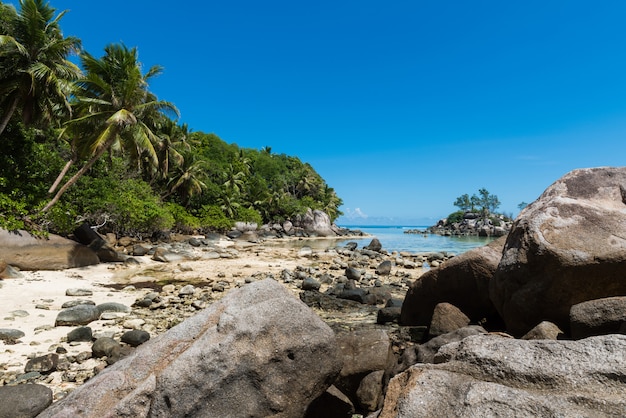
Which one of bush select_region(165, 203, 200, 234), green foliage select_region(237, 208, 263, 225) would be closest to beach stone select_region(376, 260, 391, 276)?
bush select_region(165, 203, 200, 234)

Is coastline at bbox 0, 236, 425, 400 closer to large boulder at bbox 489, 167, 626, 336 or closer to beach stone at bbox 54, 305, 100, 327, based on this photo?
beach stone at bbox 54, 305, 100, 327

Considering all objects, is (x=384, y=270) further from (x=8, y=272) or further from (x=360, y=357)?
(x=8, y=272)

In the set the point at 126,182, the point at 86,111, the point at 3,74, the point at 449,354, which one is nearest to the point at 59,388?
the point at 449,354

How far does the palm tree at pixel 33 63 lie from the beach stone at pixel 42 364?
1417cm

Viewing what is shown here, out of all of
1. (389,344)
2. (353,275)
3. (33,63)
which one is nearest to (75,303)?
(389,344)

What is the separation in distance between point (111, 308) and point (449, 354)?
28.9 ft

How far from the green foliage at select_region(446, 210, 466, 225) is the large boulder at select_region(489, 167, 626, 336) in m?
94.2

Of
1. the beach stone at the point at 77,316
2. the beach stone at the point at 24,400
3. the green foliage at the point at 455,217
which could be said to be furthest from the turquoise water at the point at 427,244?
the green foliage at the point at 455,217

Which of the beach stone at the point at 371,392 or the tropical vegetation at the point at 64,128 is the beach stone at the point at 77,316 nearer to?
the beach stone at the point at 371,392

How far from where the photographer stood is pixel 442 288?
7867 millimetres

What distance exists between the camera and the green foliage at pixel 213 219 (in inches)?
1551

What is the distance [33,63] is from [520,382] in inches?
833

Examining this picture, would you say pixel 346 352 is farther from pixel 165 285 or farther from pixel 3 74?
pixel 3 74

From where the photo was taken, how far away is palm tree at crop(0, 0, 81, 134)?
15656 millimetres
